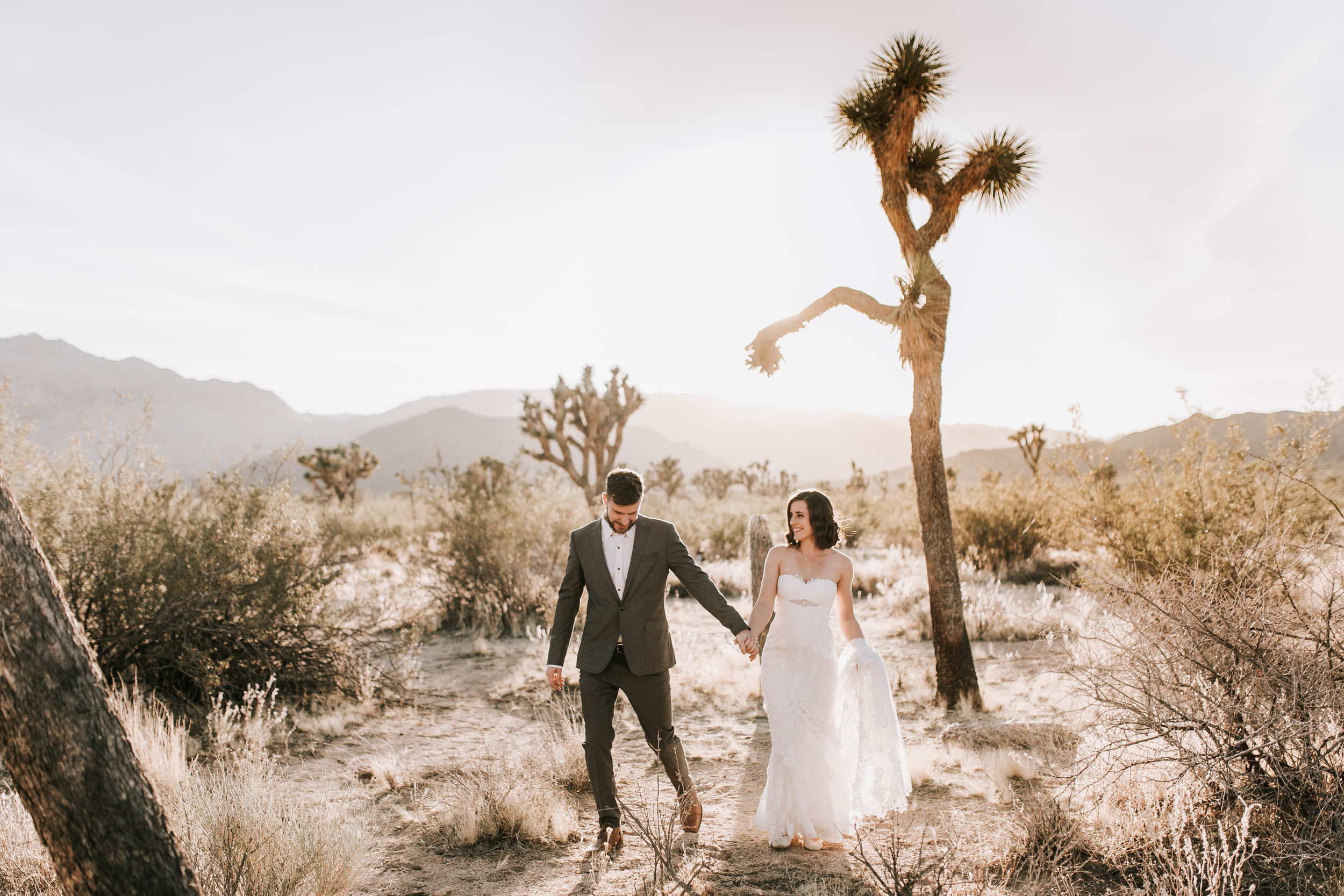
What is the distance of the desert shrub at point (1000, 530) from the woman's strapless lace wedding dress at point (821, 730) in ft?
36.1

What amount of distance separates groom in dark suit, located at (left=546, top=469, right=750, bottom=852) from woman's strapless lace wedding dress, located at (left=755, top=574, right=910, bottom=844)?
0.41 metres

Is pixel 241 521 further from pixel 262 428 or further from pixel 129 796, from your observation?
pixel 262 428

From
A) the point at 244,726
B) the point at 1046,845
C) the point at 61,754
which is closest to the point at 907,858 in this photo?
the point at 1046,845

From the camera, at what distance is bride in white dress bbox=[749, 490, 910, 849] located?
4.12 metres

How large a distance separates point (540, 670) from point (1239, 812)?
719 centimetres

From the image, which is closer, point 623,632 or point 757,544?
point 623,632

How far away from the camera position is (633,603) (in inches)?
164

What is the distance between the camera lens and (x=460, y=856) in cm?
440

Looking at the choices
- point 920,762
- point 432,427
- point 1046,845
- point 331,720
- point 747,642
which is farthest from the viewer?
point 432,427

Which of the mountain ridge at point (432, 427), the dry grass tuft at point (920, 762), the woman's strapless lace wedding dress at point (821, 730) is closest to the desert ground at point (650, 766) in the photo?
the dry grass tuft at point (920, 762)

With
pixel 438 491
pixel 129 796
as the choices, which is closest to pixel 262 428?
pixel 438 491

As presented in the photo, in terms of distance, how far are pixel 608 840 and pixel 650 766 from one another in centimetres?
181

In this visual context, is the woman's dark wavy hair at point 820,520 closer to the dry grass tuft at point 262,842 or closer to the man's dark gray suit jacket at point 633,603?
the man's dark gray suit jacket at point 633,603

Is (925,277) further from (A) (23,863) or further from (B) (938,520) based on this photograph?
(A) (23,863)
